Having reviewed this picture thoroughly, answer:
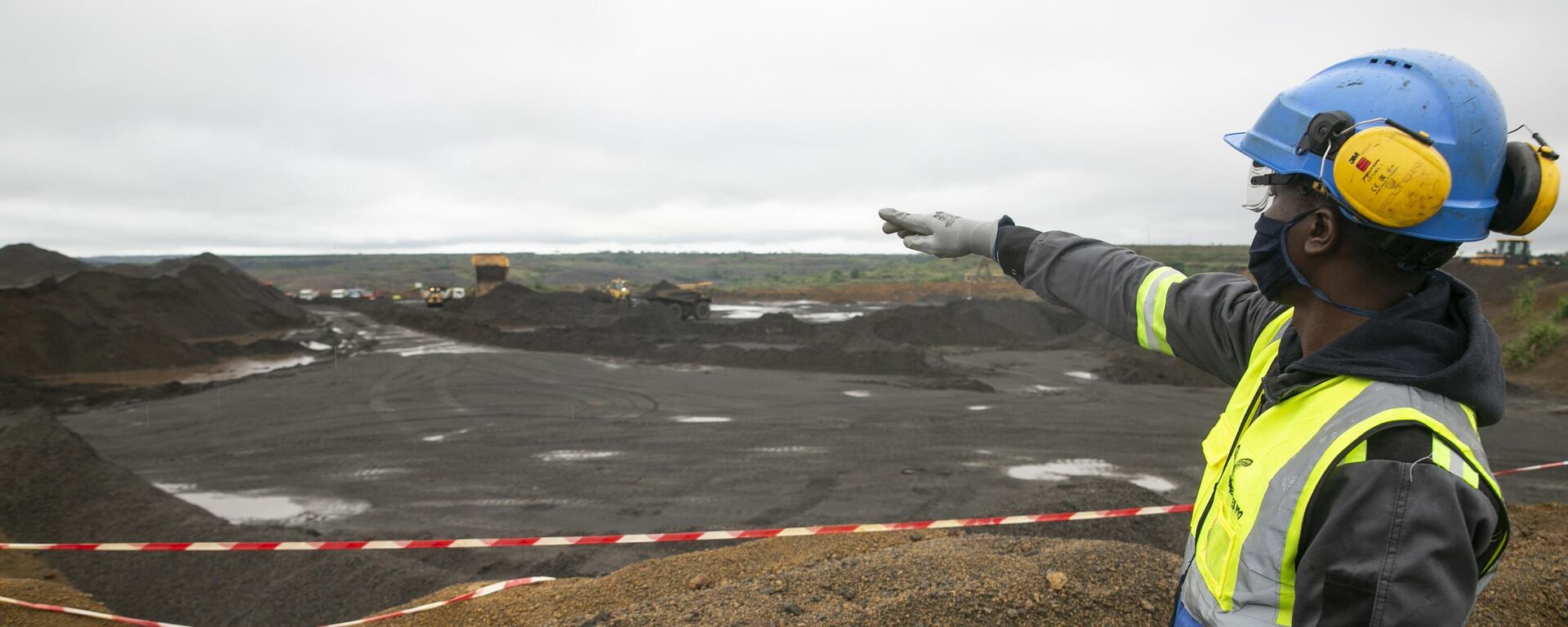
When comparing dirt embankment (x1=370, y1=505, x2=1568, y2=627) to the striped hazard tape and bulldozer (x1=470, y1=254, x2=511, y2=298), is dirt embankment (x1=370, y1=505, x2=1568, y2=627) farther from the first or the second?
bulldozer (x1=470, y1=254, x2=511, y2=298)

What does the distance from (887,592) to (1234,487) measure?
2443 millimetres

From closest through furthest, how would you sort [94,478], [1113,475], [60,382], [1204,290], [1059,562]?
[1204,290]
[1059,562]
[94,478]
[1113,475]
[60,382]

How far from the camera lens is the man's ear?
1470 millimetres

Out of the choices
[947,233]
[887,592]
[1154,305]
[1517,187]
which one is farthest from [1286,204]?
[887,592]

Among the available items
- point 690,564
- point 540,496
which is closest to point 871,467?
point 540,496

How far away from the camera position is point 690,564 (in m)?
5.14

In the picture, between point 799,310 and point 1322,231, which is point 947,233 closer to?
point 1322,231

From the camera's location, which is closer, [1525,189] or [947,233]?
[1525,189]

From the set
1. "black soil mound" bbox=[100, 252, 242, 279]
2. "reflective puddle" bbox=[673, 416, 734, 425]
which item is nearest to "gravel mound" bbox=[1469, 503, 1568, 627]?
"reflective puddle" bbox=[673, 416, 734, 425]

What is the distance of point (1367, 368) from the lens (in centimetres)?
130

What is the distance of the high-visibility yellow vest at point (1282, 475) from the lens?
1221 millimetres

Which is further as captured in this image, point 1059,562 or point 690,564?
point 690,564

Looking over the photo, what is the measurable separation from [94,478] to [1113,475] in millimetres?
12540

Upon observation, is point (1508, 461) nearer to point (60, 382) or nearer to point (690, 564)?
point (690, 564)
